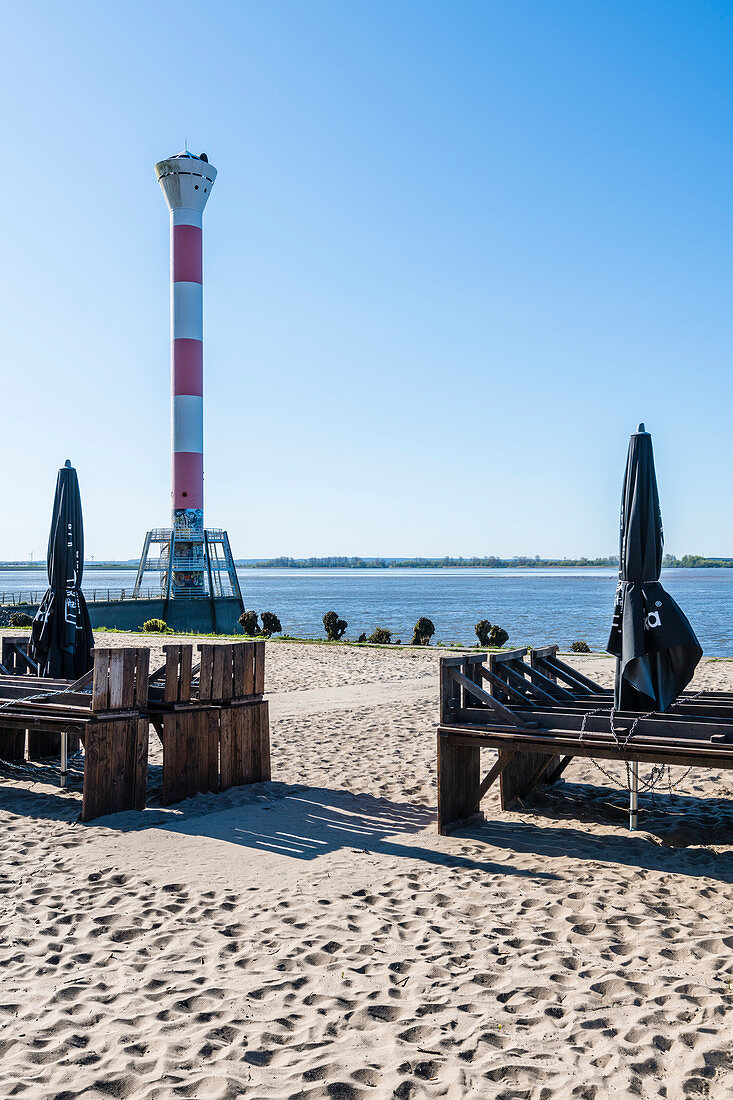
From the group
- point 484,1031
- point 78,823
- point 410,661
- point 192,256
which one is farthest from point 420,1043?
point 192,256

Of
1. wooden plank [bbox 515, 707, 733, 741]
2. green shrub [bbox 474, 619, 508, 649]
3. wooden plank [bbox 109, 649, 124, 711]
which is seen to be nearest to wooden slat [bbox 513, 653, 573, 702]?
wooden plank [bbox 515, 707, 733, 741]

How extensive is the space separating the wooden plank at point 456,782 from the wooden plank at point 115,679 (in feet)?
9.63

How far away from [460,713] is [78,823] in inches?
135

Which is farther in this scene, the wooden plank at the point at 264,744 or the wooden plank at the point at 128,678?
the wooden plank at the point at 264,744

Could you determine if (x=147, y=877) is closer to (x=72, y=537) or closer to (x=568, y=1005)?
→ (x=568, y=1005)

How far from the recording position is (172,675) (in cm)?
823

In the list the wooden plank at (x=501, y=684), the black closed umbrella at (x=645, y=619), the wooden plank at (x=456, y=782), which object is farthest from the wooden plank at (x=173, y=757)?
the black closed umbrella at (x=645, y=619)

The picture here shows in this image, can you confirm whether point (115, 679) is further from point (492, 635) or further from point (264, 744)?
point (492, 635)

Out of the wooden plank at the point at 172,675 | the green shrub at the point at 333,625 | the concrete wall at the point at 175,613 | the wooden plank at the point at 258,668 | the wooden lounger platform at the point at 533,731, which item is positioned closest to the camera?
the wooden lounger platform at the point at 533,731

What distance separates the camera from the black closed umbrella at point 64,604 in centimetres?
972

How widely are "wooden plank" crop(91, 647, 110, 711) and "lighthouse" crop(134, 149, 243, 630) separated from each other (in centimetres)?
4060

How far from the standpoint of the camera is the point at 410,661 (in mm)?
21109

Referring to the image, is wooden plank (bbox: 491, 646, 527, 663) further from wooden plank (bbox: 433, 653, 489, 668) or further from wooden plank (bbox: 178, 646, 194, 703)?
wooden plank (bbox: 178, 646, 194, 703)

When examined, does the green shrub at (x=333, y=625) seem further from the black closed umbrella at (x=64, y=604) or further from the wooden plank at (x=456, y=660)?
the wooden plank at (x=456, y=660)
